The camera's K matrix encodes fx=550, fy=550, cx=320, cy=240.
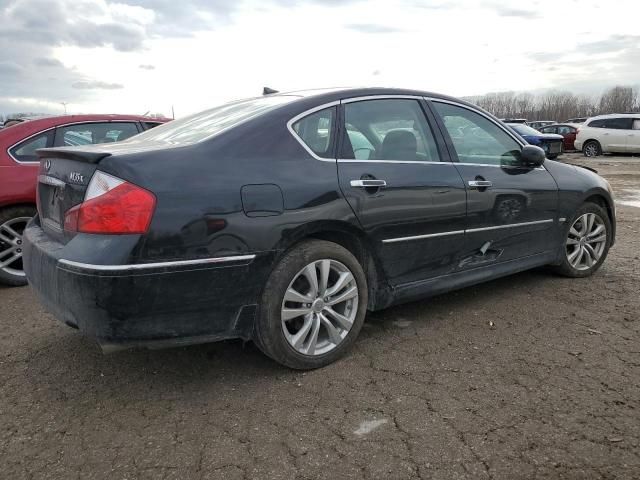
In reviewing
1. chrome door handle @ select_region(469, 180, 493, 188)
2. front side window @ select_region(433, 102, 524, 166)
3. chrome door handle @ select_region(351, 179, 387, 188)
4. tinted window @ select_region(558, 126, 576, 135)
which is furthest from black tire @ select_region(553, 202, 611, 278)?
tinted window @ select_region(558, 126, 576, 135)

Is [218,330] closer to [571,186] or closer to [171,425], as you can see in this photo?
[171,425]

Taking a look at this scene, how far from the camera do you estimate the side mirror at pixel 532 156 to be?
4.16m

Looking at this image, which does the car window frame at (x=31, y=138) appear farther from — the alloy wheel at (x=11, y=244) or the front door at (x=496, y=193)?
the front door at (x=496, y=193)

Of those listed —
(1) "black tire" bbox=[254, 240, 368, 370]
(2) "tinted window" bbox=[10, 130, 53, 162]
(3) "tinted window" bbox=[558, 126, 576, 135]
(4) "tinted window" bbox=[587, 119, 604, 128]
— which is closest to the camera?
(1) "black tire" bbox=[254, 240, 368, 370]

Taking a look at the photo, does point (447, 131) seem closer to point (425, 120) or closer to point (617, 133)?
point (425, 120)

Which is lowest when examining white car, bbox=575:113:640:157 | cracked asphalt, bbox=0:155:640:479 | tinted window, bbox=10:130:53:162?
cracked asphalt, bbox=0:155:640:479

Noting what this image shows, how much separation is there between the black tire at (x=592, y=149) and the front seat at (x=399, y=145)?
22.1m

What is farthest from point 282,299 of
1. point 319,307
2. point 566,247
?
point 566,247

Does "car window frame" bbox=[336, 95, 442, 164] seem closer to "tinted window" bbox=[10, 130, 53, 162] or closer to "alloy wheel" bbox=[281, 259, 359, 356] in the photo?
"alloy wheel" bbox=[281, 259, 359, 356]

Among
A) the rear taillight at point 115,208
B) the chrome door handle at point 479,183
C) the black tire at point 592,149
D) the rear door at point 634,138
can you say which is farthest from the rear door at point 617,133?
the rear taillight at point 115,208

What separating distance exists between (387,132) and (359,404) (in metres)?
1.72

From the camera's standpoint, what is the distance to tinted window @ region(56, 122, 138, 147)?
5.39 metres

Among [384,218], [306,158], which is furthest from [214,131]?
[384,218]

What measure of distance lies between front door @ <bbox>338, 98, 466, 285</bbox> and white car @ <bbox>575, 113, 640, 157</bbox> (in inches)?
857
